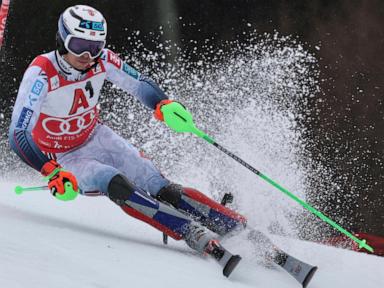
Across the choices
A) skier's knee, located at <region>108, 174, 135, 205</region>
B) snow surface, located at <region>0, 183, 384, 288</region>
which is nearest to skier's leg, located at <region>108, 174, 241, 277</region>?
skier's knee, located at <region>108, 174, 135, 205</region>

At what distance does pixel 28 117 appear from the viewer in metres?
3.83

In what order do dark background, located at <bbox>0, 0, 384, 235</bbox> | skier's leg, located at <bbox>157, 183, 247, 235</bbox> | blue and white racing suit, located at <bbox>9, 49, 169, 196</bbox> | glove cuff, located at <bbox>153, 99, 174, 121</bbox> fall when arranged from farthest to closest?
1. dark background, located at <bbox>0, 0, 384, 235</bbox>
2. glove cuff, located at <bbox>153, 99, 174, 121</bbox>
3. skier's leg, located at <bbox>157, 183, 247, 235</bbox>
4. blue and white racing suit, located at <bbox>9, 49, 169, 196</bbox>

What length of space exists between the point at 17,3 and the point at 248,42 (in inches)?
143

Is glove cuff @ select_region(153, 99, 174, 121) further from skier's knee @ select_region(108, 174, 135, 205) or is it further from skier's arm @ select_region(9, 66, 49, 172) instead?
skier's arm @ select_region(9, 66, 49, 172)

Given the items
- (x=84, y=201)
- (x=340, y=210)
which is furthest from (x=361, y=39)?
(x=84, y=201)

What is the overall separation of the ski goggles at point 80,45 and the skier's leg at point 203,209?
948 millimetres

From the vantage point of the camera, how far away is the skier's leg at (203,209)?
166 inches

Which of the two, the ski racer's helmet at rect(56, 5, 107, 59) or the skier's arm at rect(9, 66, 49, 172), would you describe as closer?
the skier's arm at rect(9, 66, 49, 172)

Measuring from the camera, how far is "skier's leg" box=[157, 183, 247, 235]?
422cm

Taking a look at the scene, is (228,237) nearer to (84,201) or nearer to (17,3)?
(84,201)

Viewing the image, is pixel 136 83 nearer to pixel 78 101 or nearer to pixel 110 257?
pixel 78 101

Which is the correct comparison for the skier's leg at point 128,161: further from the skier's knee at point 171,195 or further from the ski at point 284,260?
the ski at point 284,260

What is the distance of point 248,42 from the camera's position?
929cm

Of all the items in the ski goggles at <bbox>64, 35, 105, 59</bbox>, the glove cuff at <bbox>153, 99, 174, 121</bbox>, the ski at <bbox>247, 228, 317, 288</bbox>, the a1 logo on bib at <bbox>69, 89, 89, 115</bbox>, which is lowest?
the ski at <bbox>247, 228, 317, 288</bbox>
